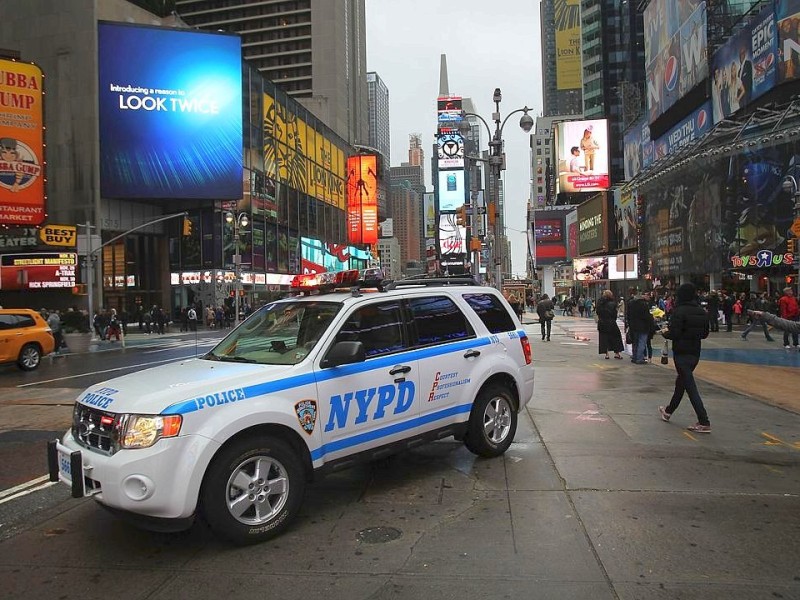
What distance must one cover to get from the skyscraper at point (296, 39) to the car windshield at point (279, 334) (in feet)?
327

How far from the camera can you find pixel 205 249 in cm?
5031

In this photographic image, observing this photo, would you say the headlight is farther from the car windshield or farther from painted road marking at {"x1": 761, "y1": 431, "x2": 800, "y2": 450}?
painted road marking at {"x1": 761, "y1": 431, "x2": 800, "y2": 450}

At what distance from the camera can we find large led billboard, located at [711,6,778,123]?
95.4 ft

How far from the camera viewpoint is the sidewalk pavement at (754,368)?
9.88 meters

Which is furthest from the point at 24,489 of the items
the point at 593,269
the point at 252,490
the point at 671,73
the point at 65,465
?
the point at 593,269

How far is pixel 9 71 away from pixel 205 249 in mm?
20761

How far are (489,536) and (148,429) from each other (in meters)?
2.42

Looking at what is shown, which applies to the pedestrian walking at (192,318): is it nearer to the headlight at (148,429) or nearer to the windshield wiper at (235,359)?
the windshield wiper at (235,359)

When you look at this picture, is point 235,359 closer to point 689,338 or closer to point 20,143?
point 689,338

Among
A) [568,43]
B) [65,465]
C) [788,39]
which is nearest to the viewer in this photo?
[65,465]

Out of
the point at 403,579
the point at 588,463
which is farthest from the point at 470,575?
the point at 588,463

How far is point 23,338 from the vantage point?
15.9 meters

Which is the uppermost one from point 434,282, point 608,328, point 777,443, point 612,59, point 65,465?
point 612,59

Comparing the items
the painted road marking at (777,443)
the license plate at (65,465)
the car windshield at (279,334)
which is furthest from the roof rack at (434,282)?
the painted road marking at (777,443)
